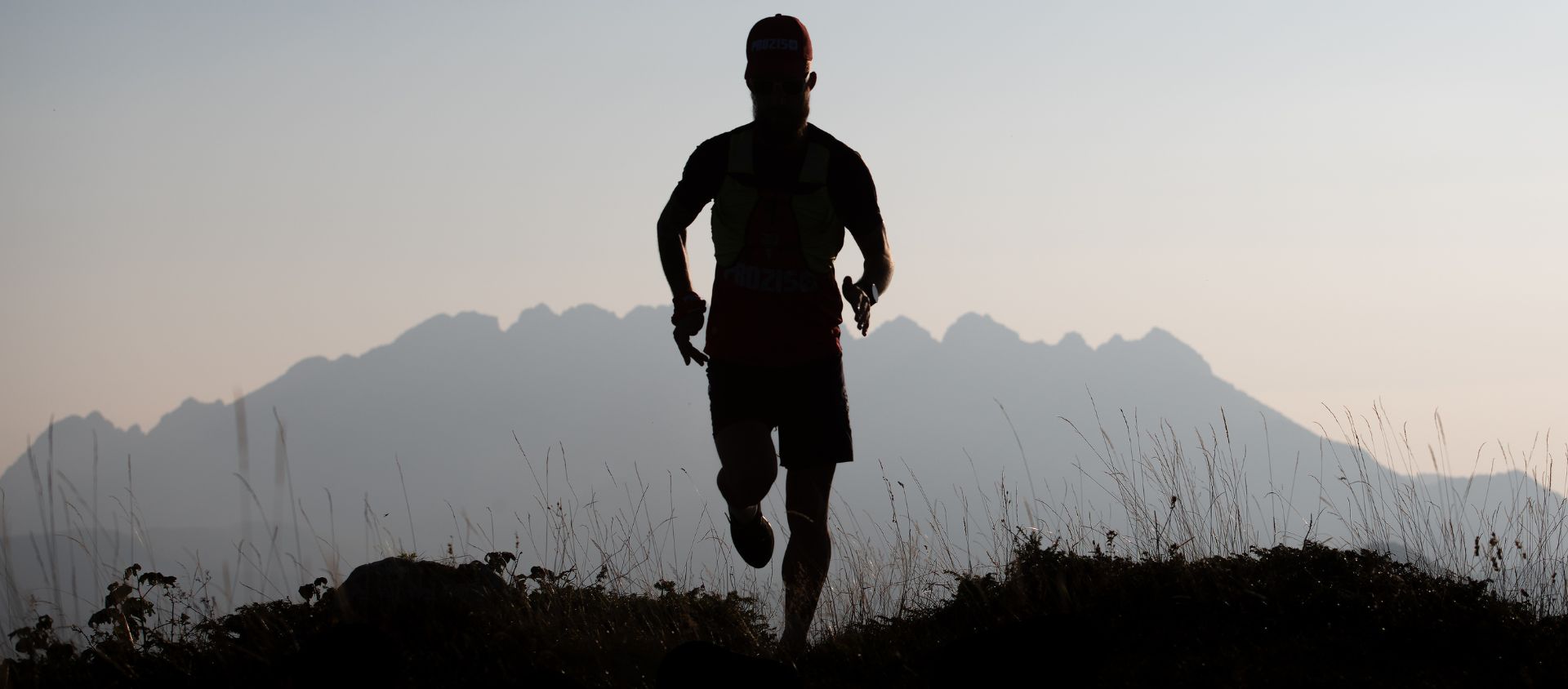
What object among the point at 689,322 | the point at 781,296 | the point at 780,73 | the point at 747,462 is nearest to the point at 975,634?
the point at 747,462

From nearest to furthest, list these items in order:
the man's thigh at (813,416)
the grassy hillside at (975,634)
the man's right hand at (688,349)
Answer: the grassy hillside at (975,634)
the man's right hand at (688,349)
the man's thigh at (813,416)

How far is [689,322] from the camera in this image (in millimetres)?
5227

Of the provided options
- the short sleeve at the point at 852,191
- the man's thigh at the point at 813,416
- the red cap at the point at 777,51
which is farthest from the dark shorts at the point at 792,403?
the red cap at the point at 777,51

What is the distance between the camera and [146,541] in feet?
18.8

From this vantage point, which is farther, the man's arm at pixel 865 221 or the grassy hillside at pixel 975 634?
the man's arm at pixel 865 221

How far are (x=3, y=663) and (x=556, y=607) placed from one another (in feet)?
7.26

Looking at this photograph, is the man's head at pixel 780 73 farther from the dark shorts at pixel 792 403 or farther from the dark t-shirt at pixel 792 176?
the dark shorts at pixel 792 403

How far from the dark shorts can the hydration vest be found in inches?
17.0

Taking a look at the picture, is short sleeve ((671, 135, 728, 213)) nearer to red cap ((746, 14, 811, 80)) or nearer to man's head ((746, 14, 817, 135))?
man's head ((746, 14, 817, 135))

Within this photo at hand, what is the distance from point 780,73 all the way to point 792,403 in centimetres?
134

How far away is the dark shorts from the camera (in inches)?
208

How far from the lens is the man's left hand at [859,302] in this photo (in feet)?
16.3

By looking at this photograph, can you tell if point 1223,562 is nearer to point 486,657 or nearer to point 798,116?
point 798,116

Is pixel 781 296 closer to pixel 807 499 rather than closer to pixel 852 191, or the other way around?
pixel 852 191
